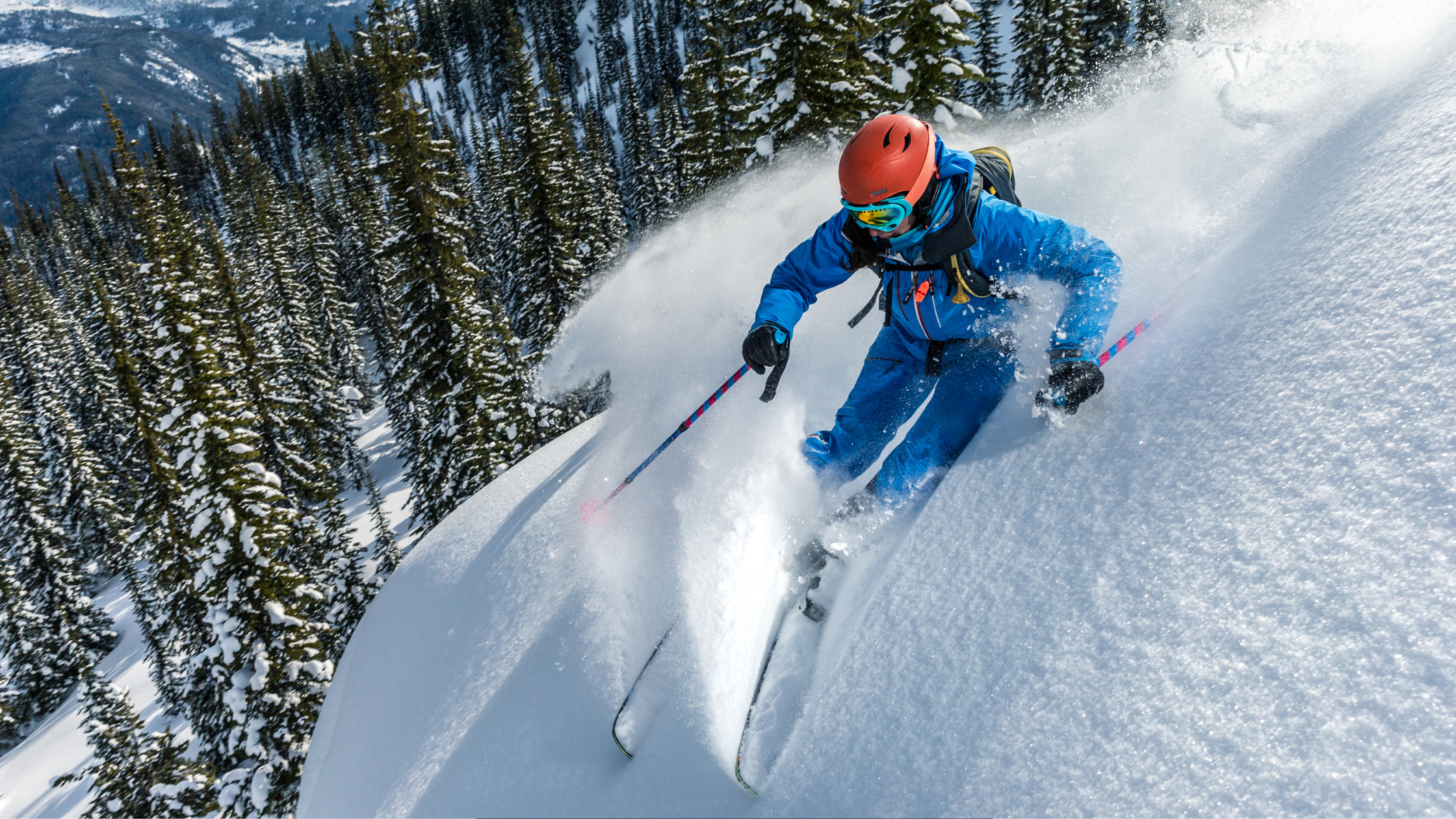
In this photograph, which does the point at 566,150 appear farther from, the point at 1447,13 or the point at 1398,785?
the point at 1398,785

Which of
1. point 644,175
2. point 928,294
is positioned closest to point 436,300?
point 928,294

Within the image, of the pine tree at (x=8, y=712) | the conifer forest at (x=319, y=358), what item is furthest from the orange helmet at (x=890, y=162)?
the pine tree at (x=8, y=712)

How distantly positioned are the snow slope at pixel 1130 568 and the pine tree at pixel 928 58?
36.2ft

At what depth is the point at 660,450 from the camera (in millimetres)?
5395

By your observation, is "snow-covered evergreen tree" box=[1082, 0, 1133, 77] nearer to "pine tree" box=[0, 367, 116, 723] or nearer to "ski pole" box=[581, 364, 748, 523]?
"ski pole" box=[581, 364, 748, 523]

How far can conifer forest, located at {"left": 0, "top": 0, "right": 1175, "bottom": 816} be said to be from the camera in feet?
48.7

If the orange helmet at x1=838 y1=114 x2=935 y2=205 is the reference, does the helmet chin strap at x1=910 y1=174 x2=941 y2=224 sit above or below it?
below

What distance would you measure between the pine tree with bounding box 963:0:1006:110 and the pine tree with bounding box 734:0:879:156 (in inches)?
901

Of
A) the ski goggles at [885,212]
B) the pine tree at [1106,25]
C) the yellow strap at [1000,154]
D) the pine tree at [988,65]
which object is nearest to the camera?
the ski goggles at [885,212]

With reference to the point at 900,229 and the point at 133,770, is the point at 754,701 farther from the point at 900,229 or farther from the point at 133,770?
the point at 133,770

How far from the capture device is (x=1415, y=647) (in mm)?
1827

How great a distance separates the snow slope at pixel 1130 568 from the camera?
2004mm

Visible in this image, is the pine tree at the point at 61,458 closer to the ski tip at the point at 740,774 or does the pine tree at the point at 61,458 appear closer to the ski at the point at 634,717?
the ski at the point at 634,717

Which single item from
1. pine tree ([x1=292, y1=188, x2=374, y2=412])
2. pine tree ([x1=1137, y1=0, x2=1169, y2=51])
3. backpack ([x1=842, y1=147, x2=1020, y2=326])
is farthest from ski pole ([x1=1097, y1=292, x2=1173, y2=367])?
pine tree ([x1=292, y1=188, x2=374, y2=412])
